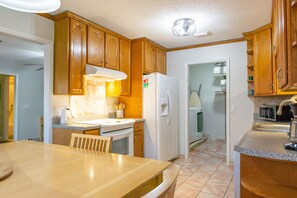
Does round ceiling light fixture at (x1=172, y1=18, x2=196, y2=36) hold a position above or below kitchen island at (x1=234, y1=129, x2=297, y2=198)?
above

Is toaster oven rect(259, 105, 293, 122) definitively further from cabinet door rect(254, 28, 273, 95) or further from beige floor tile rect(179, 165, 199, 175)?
beige floor tile rect(179, 165, 199, 175)

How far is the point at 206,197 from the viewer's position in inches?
94.3

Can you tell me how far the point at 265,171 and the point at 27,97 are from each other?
603 centimetres

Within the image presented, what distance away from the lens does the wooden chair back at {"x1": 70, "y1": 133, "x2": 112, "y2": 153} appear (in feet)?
5.04

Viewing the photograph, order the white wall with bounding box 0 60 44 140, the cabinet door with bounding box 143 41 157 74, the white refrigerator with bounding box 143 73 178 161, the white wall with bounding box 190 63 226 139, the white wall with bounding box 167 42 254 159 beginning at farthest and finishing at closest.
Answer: the white wall with bounding box 190 63 226 139, the white wall with bounding box 0 60 44 140, the cabinet door with bounding box 143 41 157 74, the white wall with bounding box 167 42 254 159, the white refrigerator with bounding box 143 73 178 161

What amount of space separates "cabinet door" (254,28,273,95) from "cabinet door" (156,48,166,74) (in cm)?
169

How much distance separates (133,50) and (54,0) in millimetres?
2432

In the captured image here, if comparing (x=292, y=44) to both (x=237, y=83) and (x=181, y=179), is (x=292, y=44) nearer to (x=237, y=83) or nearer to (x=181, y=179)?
(x=181, y=179)

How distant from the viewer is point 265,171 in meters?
1.37

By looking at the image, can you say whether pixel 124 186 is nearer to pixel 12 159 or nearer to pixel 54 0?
pixel 12 159

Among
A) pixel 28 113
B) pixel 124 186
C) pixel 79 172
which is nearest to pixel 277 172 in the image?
pixel 124 186

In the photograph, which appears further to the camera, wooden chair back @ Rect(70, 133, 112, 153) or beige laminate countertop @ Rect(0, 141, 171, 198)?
wooden chair back @ Rect(70, 133, 112, 153)

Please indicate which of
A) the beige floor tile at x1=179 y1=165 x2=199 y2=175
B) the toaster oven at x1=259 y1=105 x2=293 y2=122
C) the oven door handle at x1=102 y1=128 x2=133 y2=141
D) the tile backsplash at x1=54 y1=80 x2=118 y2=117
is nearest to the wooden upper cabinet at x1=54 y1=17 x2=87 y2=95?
the tile backsplash at x1=54 y1=80 x2=118 y2=117

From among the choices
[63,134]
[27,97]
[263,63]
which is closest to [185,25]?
[263,63]
